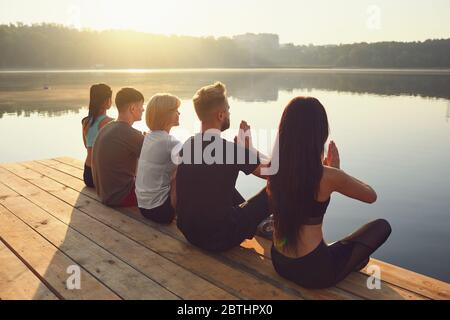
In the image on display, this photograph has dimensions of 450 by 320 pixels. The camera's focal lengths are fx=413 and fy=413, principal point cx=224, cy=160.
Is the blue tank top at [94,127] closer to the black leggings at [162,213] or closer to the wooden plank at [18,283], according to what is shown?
the black leggings at [162,213]

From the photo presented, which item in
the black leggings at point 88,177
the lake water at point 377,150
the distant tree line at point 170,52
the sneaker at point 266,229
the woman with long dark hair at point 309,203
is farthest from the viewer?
the distant tree line at point 170,52

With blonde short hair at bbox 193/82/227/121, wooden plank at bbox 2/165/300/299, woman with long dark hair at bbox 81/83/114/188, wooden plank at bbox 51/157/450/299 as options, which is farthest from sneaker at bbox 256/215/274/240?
woman with long dark hair at bbox 81/83/114/188

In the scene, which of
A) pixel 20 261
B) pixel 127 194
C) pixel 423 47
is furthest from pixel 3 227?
pixel 423 47

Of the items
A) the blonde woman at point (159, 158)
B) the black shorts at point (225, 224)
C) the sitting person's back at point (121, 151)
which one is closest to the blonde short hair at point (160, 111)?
the blonde woman at point (159, 158)

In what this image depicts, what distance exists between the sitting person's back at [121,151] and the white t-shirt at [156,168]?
0.51 meters

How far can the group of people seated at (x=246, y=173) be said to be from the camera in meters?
2.73

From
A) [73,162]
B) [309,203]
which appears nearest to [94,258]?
[309,203]

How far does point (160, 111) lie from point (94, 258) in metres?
1.51

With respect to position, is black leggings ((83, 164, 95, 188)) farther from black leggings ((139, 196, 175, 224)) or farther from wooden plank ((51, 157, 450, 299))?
wooden plank ((51, 157, 450, 299))

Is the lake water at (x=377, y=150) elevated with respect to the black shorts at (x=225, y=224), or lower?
lower

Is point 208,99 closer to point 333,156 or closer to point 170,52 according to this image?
point 333,156

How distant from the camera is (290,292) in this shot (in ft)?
9.95

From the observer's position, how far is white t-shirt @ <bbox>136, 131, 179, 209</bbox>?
13.3 feet

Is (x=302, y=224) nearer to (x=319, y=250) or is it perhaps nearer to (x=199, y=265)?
(x=319, y=250)
